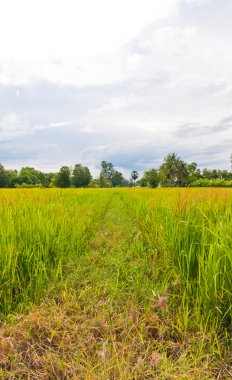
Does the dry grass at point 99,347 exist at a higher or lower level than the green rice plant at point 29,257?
lower

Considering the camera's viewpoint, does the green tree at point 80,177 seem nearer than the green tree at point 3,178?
No

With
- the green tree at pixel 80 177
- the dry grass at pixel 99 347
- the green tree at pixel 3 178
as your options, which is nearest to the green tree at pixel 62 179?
the green tree at pixel 80 177

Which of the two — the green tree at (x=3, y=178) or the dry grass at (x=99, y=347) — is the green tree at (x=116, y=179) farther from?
the dry grass at (x=99, y=347)

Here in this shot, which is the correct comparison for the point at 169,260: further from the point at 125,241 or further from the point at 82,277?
the point at 125,241

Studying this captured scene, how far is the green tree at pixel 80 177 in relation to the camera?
72750 millimetres

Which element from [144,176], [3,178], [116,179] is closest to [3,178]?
[3,178]

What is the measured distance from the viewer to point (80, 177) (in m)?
73.4

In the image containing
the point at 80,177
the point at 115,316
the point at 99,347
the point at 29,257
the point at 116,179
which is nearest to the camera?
the point at 99,347

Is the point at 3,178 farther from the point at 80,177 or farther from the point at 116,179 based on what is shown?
the point at 116,179

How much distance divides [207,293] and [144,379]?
72 cm

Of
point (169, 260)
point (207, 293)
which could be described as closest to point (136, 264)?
point (169, 260)

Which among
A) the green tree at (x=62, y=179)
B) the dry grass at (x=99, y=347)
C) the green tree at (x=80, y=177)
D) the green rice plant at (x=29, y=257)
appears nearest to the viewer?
the dry grass at (x=99, y=347)

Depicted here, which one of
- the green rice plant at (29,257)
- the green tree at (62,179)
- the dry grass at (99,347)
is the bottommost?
the dry grass at (99,347)

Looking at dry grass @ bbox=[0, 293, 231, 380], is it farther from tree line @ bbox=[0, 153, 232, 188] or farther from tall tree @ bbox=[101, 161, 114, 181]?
tall tree @ bbox=[101, 161, 114, 181]
